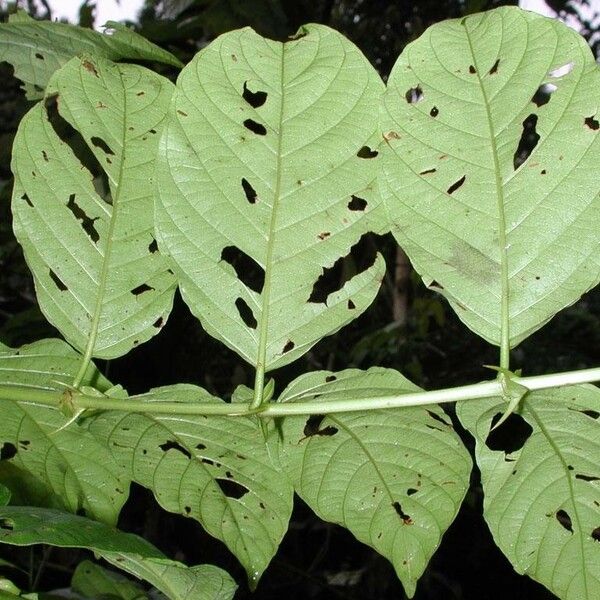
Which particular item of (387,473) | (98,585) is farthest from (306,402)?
(98,585)

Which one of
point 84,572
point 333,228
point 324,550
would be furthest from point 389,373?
point 324,550

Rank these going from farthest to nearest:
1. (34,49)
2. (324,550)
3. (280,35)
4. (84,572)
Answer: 1. (324,550)
2. (280,35)
3. (84,572)
4. (34,49)

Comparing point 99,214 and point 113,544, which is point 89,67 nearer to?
point 99,214

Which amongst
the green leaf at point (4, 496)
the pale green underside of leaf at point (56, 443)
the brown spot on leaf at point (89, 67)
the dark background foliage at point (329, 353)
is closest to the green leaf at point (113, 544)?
the green leaf at point (4, 496)

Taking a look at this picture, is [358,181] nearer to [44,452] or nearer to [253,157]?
[253,157]

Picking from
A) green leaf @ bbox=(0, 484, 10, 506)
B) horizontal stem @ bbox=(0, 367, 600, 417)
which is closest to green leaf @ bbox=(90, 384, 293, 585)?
horizontal stem @ bbox=(0, 367, 600, 417)

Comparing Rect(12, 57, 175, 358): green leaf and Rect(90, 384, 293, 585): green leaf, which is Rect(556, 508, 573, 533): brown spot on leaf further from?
Rect(12, 57, 175, 358): green leaf

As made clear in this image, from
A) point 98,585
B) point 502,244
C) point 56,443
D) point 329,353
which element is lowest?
point 329,353
